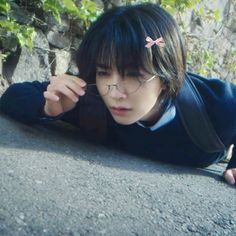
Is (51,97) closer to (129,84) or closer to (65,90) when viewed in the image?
(65,90)

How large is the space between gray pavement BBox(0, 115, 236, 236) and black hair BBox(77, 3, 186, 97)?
0.26 m

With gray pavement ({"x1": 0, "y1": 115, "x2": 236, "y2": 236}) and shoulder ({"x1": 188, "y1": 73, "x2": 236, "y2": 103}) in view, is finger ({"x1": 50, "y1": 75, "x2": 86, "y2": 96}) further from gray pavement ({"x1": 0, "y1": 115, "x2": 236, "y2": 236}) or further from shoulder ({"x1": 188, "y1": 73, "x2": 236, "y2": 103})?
shoulder ({"x1": 188, "y1": 73, "x2": 236, "y2": 103})

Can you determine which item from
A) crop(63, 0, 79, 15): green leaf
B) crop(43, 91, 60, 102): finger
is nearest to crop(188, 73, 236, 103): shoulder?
crop(43, 91, 60, 102): finger

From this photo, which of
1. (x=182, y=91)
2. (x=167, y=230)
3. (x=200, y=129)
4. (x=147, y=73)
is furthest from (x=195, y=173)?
(x=167, y=230)

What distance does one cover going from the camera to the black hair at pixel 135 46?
4.18 feet

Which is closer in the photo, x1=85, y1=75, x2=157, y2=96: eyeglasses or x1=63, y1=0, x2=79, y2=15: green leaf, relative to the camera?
x1=85, y1=75, x2=157, y2=96: eyeglasses

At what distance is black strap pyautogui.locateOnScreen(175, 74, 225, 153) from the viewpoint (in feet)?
4.71

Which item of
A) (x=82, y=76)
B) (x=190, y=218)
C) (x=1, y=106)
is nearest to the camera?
(x=190, y=218)

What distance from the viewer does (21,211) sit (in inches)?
32.7

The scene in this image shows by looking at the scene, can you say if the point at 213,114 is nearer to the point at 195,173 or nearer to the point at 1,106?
the point at 195,173

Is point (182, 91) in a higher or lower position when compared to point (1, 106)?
higher

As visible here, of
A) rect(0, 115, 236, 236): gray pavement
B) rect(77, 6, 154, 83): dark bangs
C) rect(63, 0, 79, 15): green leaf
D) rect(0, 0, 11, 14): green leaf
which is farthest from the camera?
rect(63, 0, 79, 15): green leaf

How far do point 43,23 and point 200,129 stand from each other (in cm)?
106

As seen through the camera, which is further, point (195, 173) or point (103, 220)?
point (195, 173)
